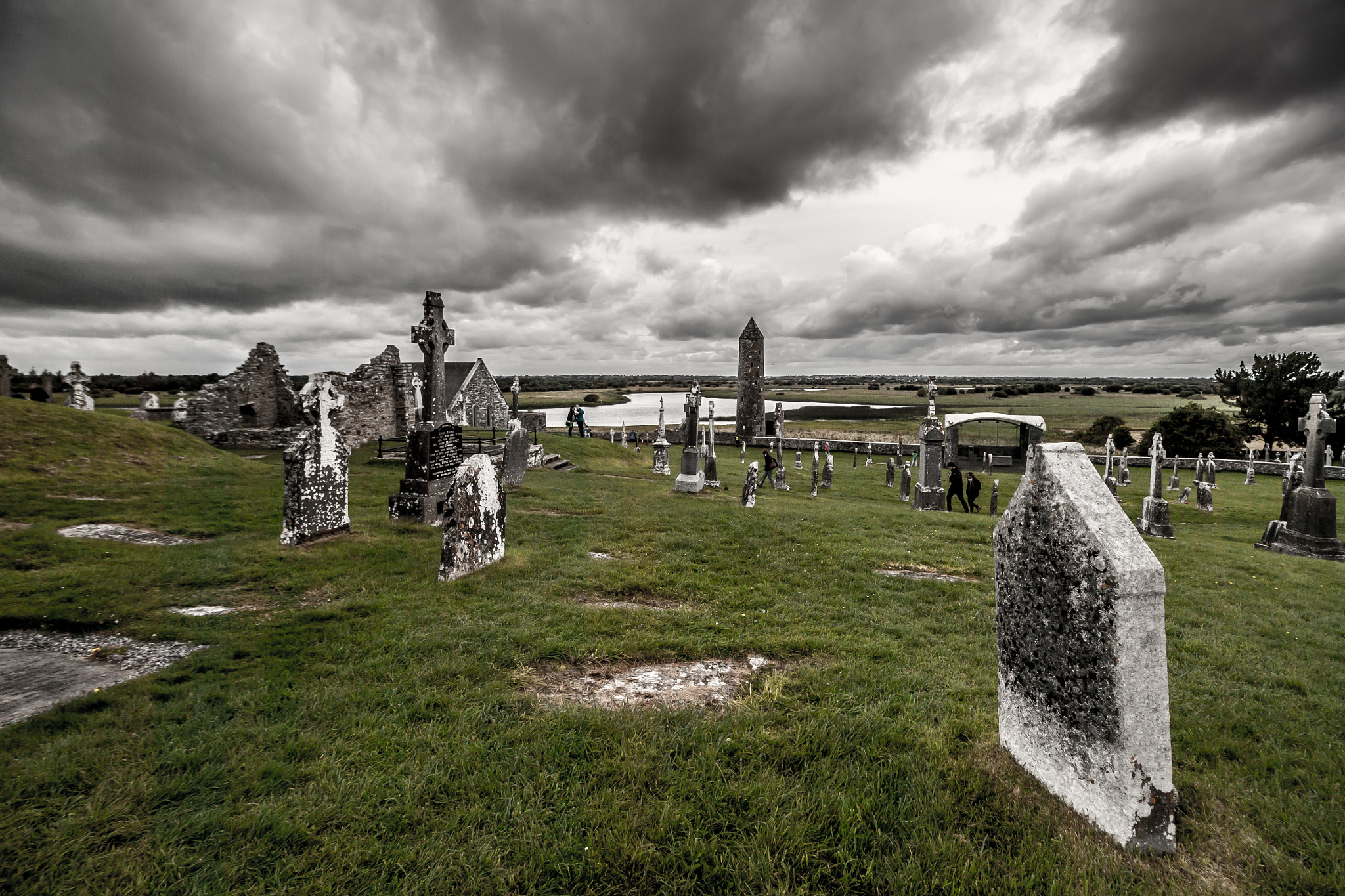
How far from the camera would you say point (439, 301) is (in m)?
11.1

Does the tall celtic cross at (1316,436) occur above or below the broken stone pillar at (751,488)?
above

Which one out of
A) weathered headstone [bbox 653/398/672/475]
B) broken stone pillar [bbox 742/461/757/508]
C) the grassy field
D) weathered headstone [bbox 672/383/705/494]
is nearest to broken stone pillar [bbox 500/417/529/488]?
weathered headstone [bbox 672/383/705/494]

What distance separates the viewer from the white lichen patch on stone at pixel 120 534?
7594 mm

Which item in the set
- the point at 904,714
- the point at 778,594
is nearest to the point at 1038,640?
the point at 904,714

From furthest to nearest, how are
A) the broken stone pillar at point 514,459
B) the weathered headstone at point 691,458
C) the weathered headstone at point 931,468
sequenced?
the weathered headstone at point 931,468, the weathered headstone at point 691,458, the broken stone pillar at point 514,459

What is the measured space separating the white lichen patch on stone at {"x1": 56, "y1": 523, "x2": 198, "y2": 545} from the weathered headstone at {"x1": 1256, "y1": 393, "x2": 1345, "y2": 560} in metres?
21.5

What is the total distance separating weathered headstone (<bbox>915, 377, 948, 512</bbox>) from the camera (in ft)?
52.1

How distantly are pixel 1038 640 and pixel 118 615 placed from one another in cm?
773

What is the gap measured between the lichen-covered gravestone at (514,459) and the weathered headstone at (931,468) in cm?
1188

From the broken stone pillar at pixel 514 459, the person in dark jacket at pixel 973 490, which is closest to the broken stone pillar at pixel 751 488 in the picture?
the broken stone pillar at pixel 514 459

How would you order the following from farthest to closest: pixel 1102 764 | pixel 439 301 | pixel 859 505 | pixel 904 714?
pixel 859 505 → pixel 439 301 → pixel 904 714 → pixel 1102 764

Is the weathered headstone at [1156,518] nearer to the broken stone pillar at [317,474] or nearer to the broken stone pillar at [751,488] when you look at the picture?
the broken stone pillar at [751,488]

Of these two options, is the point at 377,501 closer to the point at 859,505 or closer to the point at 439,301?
the point at 439,301

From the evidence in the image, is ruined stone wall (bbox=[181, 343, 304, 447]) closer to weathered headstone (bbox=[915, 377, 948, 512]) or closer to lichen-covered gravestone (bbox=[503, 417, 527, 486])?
lichen-covered gravestone (bbox=[503, 417, 527, 486])
